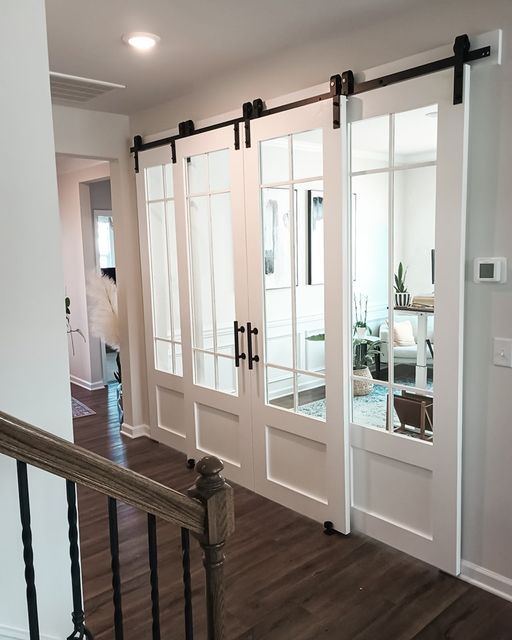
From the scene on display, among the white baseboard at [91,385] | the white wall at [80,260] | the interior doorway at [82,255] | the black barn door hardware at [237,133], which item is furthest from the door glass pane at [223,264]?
the white baseboard at [91,385]

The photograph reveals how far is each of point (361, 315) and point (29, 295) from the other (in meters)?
2.16

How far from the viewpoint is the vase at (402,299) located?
2844 millimetres

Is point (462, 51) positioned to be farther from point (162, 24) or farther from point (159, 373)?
point (159, 373)

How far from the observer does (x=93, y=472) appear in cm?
116

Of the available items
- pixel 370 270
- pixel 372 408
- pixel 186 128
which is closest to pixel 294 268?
Answer: pixel 370 270

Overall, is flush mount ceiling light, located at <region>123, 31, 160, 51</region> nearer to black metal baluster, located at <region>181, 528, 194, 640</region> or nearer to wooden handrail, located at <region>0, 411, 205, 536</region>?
wooden handrail, located at <region>0, 411, 205, 536</region>

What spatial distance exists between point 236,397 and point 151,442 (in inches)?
51.5

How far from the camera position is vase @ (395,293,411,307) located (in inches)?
112

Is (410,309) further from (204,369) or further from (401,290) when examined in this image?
(204,369)

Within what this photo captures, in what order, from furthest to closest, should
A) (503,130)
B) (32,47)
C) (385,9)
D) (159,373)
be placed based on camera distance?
1. (159,373)
2. (385,9)
3. (503,130)
4. (32,47)

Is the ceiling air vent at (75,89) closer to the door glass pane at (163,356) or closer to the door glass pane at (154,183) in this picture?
the door glass pane at (154,183)

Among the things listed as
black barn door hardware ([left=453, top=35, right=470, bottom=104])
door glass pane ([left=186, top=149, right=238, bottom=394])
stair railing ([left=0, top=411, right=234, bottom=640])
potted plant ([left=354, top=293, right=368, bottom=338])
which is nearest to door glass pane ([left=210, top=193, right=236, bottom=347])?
door glass pane ([left=186, top=149, right=238, bottom=394])

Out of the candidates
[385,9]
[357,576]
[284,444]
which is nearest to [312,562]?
[357,576]

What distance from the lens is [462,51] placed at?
7.70 feet
